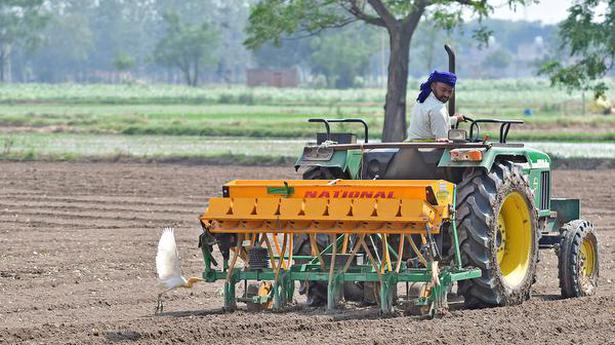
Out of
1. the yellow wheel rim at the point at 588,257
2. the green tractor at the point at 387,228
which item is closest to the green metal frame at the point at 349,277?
the green tractor at the point at 387,228

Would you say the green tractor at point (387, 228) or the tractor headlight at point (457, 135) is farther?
the tractor headlight at point (457, 135)

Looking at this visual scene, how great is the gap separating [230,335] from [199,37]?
11431 centimetres

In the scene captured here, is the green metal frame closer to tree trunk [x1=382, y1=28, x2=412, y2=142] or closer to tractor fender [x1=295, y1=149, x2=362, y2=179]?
tractor fender [x1=295, y1=149, x2=362, y2=179]

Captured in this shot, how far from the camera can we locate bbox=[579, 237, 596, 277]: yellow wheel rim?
1238cm

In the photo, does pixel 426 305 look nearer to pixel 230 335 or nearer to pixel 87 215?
pixel 230 335

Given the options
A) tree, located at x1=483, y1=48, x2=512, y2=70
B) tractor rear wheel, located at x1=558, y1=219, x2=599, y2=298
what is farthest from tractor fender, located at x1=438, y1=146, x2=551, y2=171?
tree, located at x1=483, y1=48, x2=512, y2=70

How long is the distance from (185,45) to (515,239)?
368 feet

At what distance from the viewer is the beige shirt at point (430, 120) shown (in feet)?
37.7

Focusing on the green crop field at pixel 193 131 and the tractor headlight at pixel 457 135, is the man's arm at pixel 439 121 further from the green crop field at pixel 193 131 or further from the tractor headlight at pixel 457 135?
the green crop field at pixel 193 131

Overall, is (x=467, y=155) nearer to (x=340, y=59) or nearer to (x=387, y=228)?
(x=387, y=228)

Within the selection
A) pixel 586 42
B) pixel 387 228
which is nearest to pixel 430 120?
pixel 387 228

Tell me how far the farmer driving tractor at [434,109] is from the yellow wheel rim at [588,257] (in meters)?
1.85

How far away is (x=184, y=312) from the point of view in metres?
11.0

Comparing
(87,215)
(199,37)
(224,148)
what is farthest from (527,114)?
(199,37)
